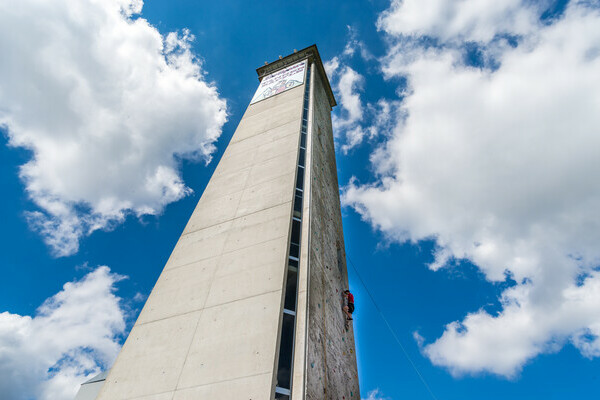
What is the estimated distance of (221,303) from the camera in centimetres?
905

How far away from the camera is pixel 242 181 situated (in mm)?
14055

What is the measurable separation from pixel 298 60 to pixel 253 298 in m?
21.3

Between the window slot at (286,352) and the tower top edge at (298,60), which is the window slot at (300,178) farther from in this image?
the tower top edge at (298,60)

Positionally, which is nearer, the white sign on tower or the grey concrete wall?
the grey concrete wall

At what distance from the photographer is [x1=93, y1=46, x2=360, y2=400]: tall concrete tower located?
7.48 meters

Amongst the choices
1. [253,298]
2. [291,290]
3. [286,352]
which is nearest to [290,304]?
[291,290]

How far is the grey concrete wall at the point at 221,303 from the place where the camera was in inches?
292

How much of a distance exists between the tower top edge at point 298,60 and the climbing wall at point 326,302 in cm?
1056

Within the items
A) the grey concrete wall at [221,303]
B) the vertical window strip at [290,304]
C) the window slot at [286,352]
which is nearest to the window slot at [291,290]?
the vertical window strip at [290,304]

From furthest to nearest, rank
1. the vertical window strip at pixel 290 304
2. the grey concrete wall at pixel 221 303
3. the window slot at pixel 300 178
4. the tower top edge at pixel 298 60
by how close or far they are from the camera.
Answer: the tower top edge at pixel 298 60 → the window slot at pixel 300 178 → the grey concrete wall at pixel 221 303 → the vertical window strip at pixel 290 304

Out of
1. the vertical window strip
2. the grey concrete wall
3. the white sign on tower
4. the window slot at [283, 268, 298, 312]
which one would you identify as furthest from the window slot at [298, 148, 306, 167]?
the white sign on tower

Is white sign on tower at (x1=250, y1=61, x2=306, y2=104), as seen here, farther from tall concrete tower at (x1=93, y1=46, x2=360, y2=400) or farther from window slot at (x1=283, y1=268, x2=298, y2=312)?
window slot at (x1=283, y1=268, x2=298, y2=312)

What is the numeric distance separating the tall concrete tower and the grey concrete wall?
29 mm

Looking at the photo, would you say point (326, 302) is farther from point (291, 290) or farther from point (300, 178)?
point (300, 178)
